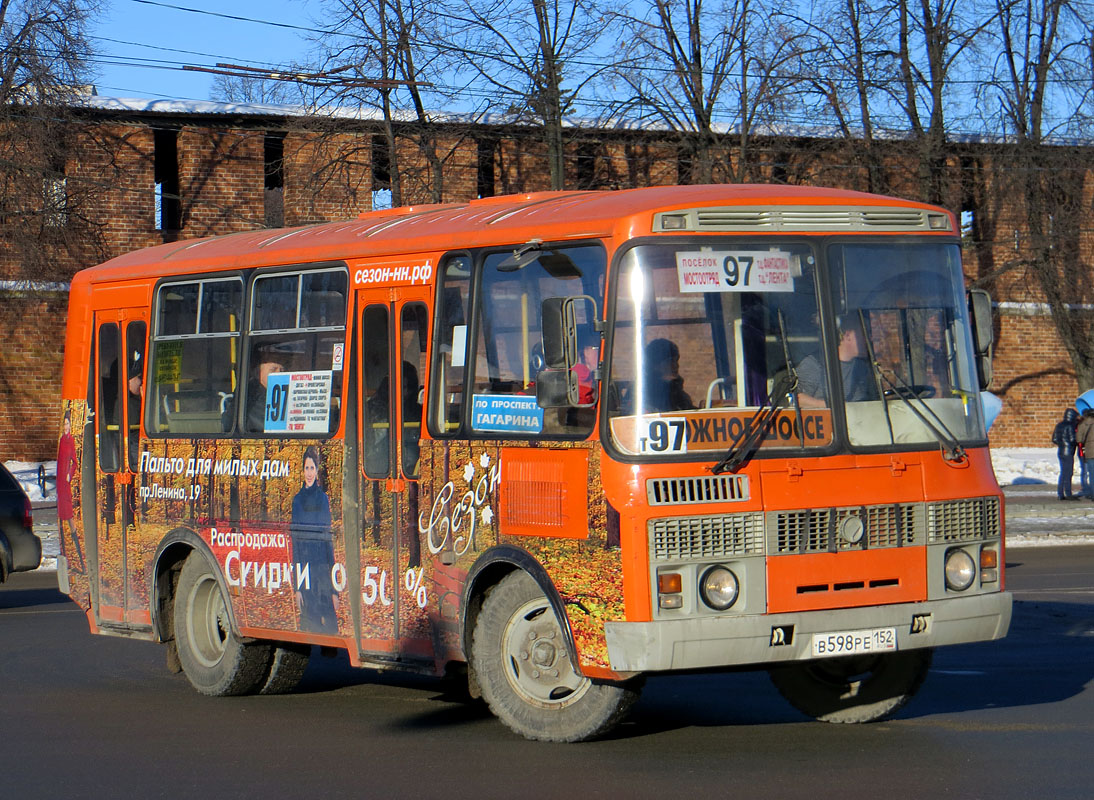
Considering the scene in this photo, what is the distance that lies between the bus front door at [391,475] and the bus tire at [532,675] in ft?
2.06

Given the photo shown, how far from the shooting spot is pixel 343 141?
29422 mm

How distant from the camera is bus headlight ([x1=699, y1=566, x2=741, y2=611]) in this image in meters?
7.28

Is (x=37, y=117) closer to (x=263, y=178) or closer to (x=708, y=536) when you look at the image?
(x=263, y=178)

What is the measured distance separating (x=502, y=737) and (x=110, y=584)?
13.4ft

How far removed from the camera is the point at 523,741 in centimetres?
807

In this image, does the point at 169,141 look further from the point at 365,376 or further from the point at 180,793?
the point at 180,793

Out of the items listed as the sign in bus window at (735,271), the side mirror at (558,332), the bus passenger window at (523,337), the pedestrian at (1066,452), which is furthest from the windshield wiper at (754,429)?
the pedestrian at (1066,452)

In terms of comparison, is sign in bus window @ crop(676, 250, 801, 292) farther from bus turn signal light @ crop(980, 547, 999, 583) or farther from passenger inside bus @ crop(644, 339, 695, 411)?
bus turn signal light @ crop(980, 547, 999, 583)

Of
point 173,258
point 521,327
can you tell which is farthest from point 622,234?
point 173,258

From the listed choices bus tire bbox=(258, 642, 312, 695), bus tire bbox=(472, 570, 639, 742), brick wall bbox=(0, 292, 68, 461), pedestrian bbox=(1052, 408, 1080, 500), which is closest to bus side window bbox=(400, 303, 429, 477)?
bus tire bbox=(472, 570, 639, 742)

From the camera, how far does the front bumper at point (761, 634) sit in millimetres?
7145

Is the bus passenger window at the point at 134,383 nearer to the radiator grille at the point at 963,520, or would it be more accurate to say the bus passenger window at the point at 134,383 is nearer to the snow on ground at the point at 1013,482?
the radiator grille at the point at 963,520

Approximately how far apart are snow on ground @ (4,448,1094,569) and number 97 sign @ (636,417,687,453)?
48.3 ft

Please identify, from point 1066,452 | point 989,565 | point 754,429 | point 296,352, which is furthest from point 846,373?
point 1066,452
